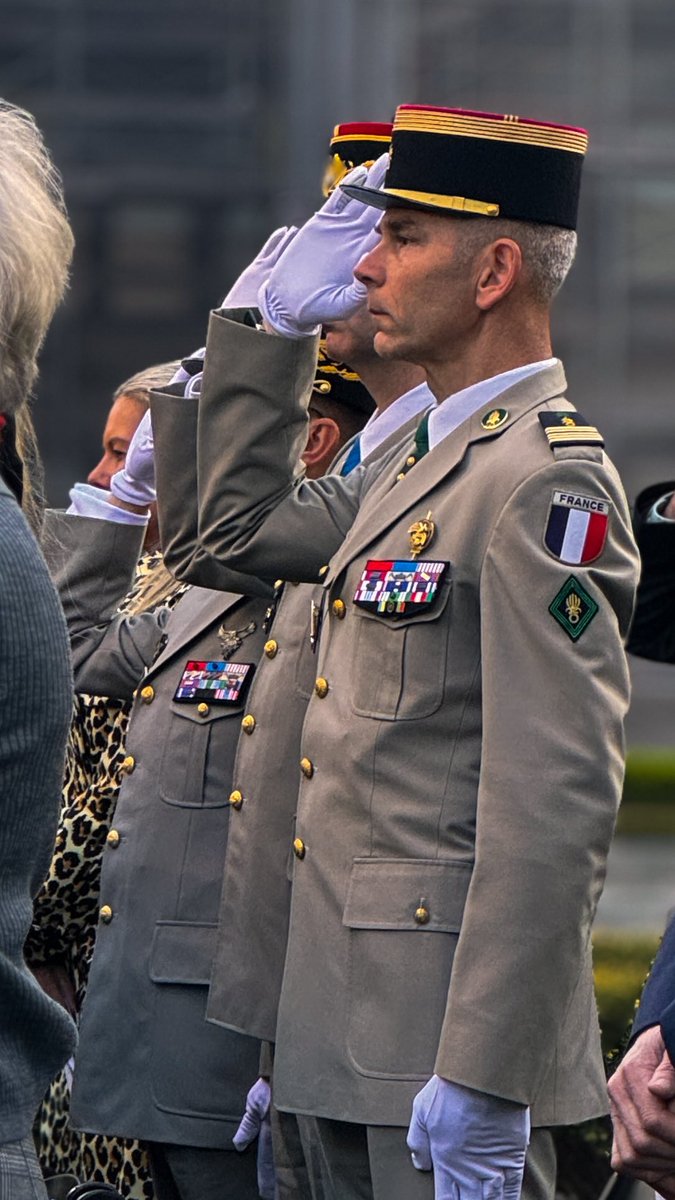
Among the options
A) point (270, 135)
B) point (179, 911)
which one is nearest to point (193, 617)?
point (179, 911)

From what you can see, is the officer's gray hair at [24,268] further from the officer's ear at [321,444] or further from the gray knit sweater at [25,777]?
the officer's ear at [321,444]

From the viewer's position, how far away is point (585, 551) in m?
2.71

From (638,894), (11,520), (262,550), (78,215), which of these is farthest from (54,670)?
(78,215)

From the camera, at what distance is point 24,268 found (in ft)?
7.00

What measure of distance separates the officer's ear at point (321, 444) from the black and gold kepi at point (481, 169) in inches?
32.4

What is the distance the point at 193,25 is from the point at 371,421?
1682cm

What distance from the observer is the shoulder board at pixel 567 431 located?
279cm

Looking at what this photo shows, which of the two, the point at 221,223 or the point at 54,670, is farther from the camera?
the point at 221,223

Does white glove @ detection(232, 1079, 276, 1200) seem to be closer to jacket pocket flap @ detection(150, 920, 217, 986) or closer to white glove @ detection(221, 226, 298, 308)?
jacket pocket flap @ detection(150, 920, 217, 986)

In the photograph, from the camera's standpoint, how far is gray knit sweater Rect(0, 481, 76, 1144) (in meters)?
1.94

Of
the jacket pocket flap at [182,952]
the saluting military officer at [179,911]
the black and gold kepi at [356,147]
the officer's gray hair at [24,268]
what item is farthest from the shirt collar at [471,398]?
the jacket pocket flap at [182,952]

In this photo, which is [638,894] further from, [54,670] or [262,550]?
[54,670]

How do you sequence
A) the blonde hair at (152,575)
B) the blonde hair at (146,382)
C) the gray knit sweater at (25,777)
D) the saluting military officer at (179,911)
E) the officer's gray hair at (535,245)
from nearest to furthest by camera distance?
the gray knit sweater at (25,777), the officer's gray hair at (535,245), the saluting military officer at (179,911), the blonde hair at (152,575), the blonde hair at (146,382)

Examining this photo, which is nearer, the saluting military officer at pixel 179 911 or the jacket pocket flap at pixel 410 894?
the jacket pocket flap at pixel 410 894
